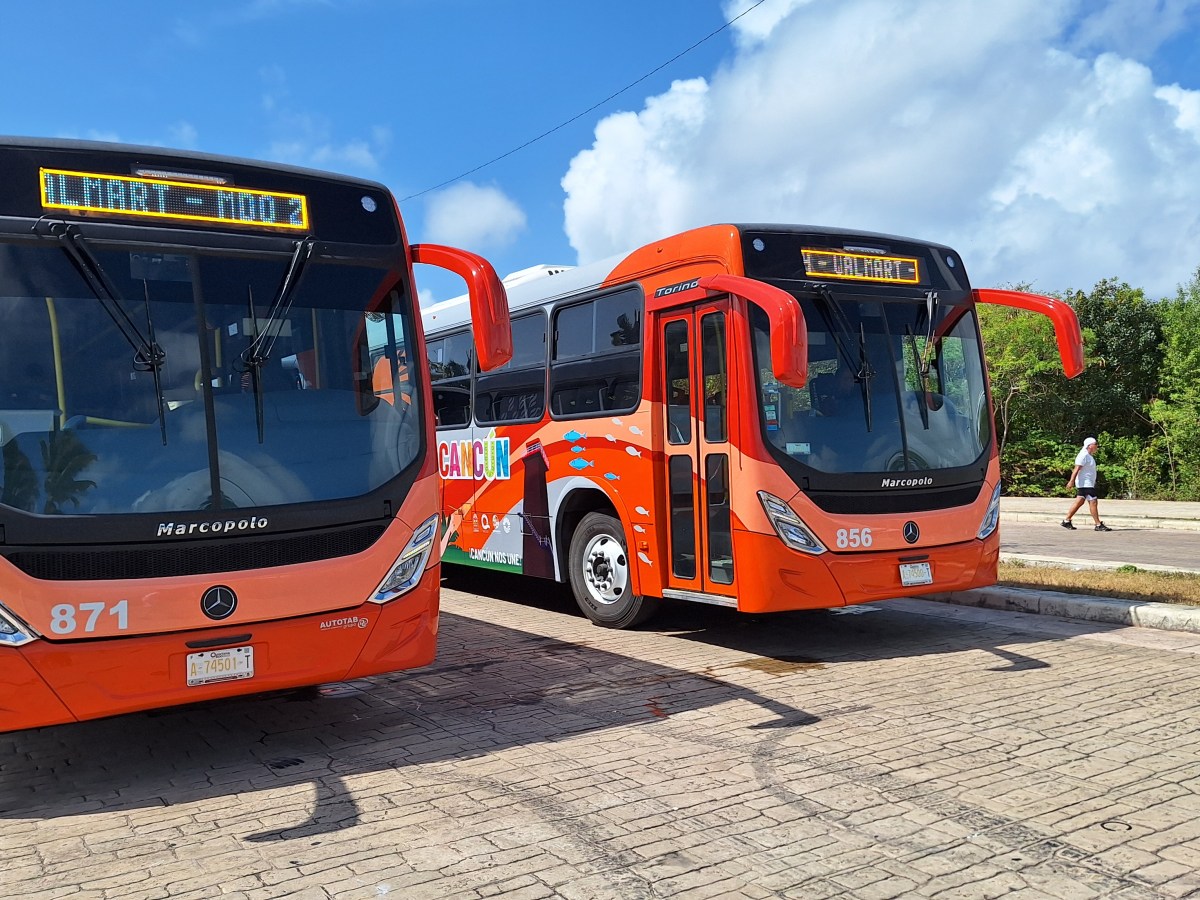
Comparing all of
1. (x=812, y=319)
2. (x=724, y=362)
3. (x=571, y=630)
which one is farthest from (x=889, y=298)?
(x=571, y=630)

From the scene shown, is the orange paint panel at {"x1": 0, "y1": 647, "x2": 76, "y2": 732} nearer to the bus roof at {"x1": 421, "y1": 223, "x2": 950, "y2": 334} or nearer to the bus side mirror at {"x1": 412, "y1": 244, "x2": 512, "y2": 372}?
the bus side mirror at {"x1": 412, "y1": 244, "x2": 512, "y2": 372}

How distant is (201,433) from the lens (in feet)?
18.4

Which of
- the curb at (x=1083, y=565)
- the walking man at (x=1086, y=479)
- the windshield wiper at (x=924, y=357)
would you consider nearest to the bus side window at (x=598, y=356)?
the windshield wiper at (x=924, y=357)

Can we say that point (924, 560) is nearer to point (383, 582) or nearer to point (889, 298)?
point (889, 298)

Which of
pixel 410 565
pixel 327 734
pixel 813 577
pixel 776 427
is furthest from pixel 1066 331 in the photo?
pixel 327 734

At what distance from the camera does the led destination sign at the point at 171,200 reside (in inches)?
217

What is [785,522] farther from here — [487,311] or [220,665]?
[220,665]

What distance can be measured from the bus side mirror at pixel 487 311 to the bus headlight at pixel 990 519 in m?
4.60

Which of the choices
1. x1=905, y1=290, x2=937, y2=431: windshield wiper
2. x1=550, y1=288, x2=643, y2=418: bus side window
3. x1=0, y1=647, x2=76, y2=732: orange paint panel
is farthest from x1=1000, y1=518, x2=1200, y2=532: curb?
x1=0, y1=647, x2=76, y2=732: orange paint panel

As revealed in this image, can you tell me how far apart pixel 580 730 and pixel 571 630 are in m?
3.66

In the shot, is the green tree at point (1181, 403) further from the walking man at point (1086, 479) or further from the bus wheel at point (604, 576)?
the bus wheel at point (604, 576)

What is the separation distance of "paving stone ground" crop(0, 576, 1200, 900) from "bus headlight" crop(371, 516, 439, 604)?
87 cm

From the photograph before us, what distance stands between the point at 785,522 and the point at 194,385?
13.7 feet

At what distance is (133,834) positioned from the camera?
186 inches
